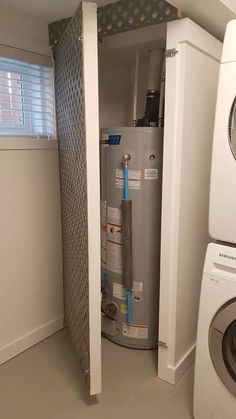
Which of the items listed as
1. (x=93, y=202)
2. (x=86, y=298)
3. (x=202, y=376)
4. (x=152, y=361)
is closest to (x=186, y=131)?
(x=93, y=202)

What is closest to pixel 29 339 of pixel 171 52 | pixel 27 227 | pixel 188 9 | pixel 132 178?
pixel 27 227

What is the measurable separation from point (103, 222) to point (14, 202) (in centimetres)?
58

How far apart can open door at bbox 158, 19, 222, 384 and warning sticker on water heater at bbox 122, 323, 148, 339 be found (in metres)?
0.27

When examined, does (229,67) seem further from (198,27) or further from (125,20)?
(125,20)

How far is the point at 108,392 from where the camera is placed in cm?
178

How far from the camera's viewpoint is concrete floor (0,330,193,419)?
165 cm

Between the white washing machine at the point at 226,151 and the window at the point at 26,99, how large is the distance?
1137 mm

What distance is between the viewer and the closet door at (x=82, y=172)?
1.32 m

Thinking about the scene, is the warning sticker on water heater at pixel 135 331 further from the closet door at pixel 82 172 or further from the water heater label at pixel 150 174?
the water heater label at pixel 150 174

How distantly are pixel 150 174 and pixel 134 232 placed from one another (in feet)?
1.23

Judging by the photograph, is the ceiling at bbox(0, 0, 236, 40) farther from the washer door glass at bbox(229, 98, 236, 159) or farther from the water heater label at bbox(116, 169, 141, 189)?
the water heater label at bbox(116, 169, 141, 189)

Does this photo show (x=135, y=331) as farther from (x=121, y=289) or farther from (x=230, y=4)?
(x=230, y=4)

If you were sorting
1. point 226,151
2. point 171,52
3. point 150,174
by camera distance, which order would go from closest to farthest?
point 226,151 < point 171,52 < point 150,174

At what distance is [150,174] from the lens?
191cm
